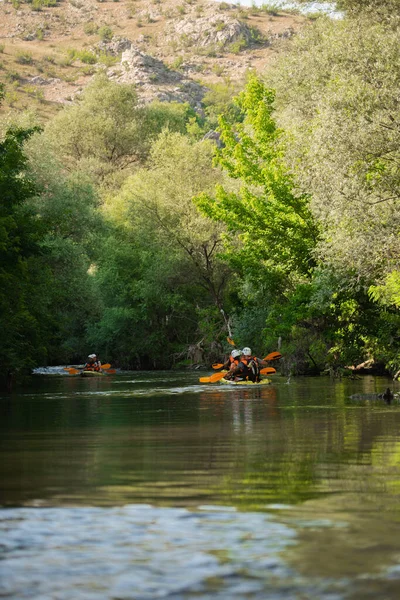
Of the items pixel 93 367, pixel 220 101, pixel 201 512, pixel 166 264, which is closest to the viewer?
pixel 201 512

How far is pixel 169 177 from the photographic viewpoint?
181ft

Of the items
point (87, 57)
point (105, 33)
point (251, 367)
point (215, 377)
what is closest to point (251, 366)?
point (251, 367)

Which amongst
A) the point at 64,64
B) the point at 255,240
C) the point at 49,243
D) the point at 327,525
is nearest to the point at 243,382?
the point at 255,240

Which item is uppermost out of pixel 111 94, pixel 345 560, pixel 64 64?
pixel 64 64

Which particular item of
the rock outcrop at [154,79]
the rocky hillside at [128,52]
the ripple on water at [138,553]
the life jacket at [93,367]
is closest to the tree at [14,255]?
the life jacket at [93,367]

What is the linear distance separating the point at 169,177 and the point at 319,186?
28.7 metres

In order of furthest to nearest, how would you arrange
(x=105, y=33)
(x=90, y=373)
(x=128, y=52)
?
(x=105, y=33) → (x=128, y=52) → (x=90, y=373)

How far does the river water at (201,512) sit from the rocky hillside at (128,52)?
13151 centimetres

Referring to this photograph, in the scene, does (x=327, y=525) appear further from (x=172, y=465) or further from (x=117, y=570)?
(x=172, y=465)

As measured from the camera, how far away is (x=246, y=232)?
4041 cm

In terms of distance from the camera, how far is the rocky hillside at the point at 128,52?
15925 centimetres

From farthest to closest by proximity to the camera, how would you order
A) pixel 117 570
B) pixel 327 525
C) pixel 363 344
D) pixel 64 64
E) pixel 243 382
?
1. pixel 64 64
2. pixel 363 344
3. pixel 243 382
4. pixel 327 525
5. pixel 117 570

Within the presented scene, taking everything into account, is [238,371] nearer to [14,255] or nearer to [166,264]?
[14,255]

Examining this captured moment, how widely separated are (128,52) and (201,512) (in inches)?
6643
